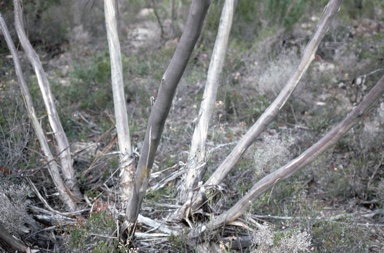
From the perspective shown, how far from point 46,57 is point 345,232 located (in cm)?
695

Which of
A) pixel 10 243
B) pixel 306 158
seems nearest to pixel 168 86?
pixel 306 158

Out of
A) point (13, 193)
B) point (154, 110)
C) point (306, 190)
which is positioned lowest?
point (306, 190)

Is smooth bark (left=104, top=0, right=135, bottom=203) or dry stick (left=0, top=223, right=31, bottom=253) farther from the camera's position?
smooth bark (left=104, top=0, right=135, bottom=203)

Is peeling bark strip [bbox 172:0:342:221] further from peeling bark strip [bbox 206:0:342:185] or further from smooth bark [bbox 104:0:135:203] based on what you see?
smooth bark [bbox 104:0:135:203]

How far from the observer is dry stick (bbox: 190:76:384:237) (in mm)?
2891

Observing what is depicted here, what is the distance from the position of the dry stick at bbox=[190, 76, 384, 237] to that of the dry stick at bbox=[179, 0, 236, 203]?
46cm

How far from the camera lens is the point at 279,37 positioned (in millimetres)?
8094

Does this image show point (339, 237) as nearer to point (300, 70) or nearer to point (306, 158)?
point (306, 158)

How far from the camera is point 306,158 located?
122 inches

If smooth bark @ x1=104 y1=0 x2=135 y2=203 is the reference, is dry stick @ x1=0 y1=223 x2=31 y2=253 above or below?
below

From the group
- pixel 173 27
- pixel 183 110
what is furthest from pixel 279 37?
pixel 183 110

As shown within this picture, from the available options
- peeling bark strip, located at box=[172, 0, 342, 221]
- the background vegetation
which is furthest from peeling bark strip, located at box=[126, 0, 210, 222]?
peeling bark strip, located at box=[172, 0, 342, 221]

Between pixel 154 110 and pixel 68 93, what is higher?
pixel 154 110

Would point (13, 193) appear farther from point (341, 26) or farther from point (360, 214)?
point (341, 26)
